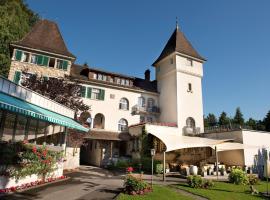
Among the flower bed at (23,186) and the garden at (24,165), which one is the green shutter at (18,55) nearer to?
the garden at (24,165)

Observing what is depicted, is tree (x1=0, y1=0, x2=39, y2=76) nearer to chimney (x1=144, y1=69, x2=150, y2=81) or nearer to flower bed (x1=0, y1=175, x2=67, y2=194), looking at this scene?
chimney (x1=144, y1=69, x2=150, y2=81)

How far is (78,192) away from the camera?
12.0 meters

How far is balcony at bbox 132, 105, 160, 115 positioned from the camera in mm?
33481

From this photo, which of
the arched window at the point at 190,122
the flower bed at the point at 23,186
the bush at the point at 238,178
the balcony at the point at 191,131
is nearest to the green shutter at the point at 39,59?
the flower bed at the point at 23,186

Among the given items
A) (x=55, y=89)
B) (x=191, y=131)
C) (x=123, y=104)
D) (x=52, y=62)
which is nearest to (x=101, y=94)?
(x=123, y=104)

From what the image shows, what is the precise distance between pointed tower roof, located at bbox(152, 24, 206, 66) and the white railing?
2318 cm

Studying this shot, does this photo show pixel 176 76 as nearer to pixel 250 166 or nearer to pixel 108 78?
pixel 108 78

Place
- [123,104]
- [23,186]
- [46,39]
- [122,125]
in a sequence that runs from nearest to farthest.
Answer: [23,186], [46,39], [122,125], [123,104]

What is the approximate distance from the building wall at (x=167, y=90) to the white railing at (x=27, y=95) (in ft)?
62.4

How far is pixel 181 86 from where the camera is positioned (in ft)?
112

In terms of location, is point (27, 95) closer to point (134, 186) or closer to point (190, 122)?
point (134, 186)

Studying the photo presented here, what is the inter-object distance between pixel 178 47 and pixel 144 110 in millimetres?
11310

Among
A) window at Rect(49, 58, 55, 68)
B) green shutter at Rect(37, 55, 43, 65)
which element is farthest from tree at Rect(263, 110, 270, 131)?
green shutter at Rect(37, 55, 43, 65)

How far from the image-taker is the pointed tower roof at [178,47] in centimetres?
3585
